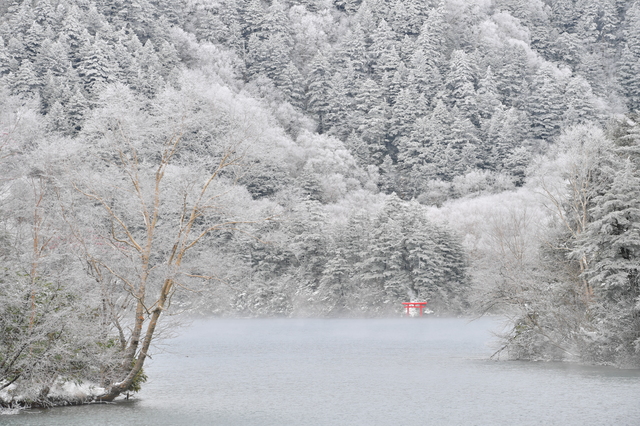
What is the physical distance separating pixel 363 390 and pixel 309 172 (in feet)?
177

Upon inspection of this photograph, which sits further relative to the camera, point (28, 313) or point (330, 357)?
point (330, 357)

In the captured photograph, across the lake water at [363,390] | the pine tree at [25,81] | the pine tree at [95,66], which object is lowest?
the lake water at [363,390]

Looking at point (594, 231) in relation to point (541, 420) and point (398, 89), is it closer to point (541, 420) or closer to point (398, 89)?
point (541, 420)

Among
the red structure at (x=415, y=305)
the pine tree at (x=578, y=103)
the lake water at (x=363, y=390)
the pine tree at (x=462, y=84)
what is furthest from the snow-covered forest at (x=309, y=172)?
the lake water at (x=363, y=390)

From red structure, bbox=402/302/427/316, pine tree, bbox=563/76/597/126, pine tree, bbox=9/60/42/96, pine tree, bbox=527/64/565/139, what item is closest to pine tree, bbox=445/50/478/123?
pine tree, bbox=527/64/565/139

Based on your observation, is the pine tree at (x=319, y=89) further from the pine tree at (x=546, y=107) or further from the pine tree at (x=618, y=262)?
the pine tree at (x=618, y=262)

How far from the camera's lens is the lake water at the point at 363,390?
15102mm

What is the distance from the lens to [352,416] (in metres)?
15.8

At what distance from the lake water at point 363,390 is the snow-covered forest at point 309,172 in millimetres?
1472

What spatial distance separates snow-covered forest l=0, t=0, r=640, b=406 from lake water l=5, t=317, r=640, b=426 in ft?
4.83

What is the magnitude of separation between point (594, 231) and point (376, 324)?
2903 centimetres

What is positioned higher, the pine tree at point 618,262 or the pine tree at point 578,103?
the pine tree at point 578,103

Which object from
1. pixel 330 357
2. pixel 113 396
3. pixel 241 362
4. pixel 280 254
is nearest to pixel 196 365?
pixel 241 362

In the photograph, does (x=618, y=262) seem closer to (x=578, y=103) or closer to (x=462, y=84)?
(x=578, y=103)
